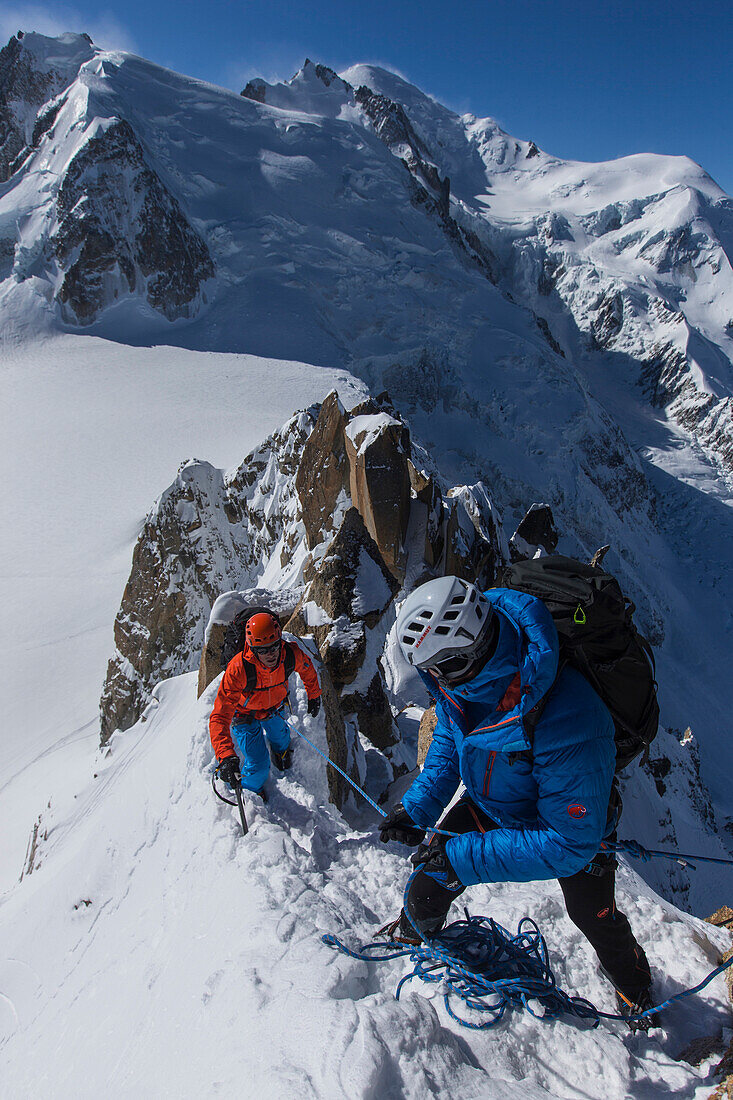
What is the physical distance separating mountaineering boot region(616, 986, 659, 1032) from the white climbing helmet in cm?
192

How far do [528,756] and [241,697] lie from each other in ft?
8.84

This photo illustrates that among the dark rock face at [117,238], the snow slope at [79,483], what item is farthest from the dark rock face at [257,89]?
the snow slope at [79,483]

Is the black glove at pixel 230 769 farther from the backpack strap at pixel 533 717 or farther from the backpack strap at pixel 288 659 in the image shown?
the backpack strap at pixel 533 717

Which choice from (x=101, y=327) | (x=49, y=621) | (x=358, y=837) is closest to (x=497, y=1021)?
(x=358, y=837)

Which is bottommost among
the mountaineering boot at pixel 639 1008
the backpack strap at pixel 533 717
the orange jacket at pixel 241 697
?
the mountaineering boot at pixel 639 1008

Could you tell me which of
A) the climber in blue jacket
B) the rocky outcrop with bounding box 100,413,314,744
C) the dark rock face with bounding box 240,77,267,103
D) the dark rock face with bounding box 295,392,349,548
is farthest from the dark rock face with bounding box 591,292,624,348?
the climber in blue jacket

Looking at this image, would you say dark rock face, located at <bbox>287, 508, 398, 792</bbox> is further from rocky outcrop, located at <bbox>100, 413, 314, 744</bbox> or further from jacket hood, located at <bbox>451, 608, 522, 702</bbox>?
rocky outcrop, located at <bbox>100, 413, 314, 744</bbox>

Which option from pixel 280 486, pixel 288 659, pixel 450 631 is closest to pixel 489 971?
pixel 450 631

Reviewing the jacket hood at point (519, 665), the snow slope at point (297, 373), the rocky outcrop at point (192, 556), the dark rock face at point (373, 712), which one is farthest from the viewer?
the snow slope at point (297, 373)

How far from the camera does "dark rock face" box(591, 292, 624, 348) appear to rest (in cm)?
7662

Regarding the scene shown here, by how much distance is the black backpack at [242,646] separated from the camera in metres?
4.50

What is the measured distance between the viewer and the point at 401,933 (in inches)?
121

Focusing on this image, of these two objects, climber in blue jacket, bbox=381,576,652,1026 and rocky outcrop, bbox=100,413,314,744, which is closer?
climber in blue jacket, bbox=381,576,652,1026

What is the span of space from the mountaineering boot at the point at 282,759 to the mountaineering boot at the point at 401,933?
1.88 metres
